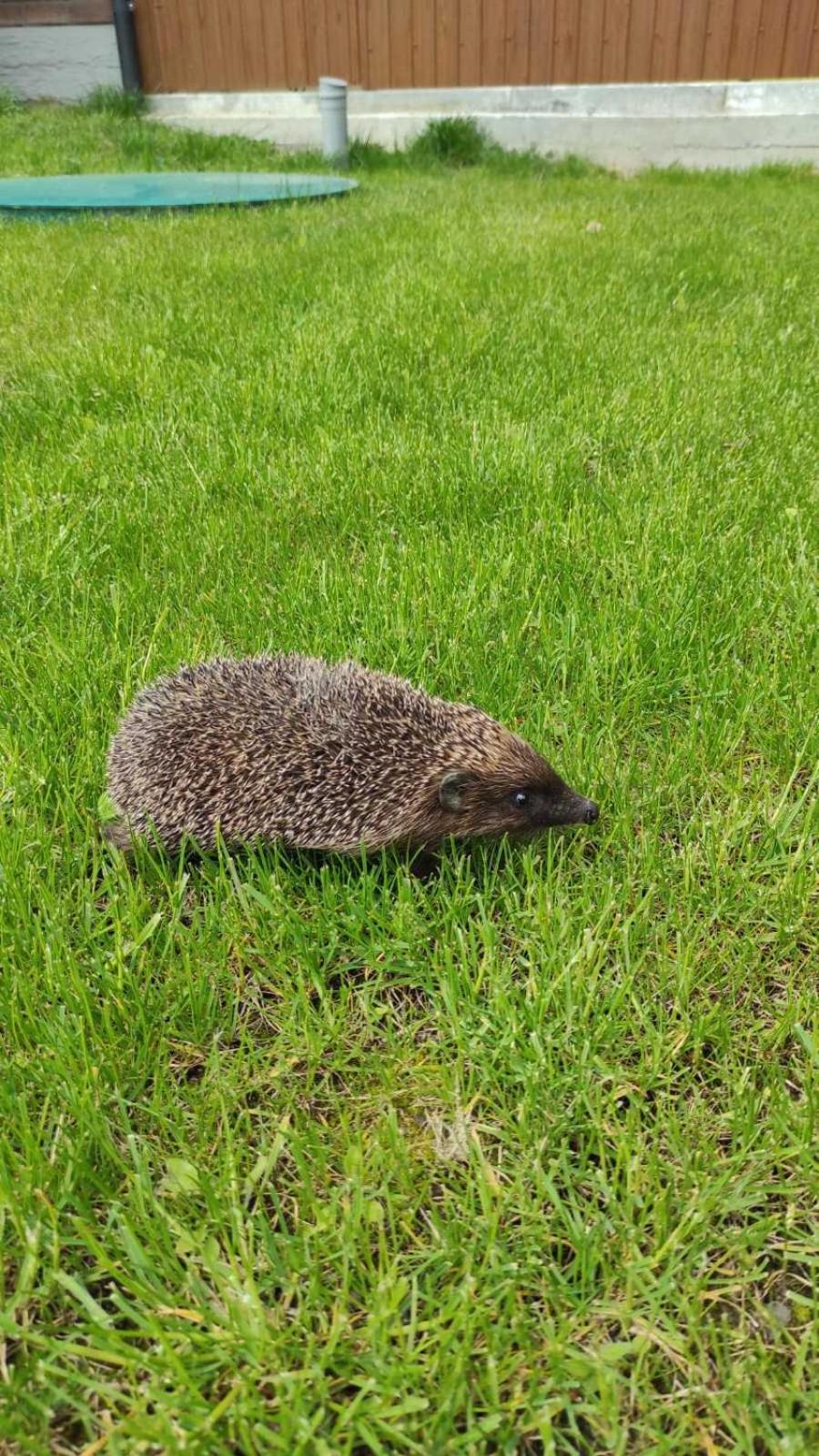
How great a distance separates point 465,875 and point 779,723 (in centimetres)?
119

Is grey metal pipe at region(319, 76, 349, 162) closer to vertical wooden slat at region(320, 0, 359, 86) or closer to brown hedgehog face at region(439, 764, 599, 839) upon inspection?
vertical wooden slat at region(320, 0, 359, 86)

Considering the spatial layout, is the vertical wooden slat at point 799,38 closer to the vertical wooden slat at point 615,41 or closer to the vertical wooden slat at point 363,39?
the vertical wooden slat at point 615,41

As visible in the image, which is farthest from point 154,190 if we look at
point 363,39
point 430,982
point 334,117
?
point 430,982

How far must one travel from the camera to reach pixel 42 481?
4.38 m

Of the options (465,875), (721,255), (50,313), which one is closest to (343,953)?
(465,875)

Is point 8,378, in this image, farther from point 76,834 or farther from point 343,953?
point 343,953

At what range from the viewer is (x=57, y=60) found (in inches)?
634

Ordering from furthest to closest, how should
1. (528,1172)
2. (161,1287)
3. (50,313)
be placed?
(50,313), (528,1172), (161,1287)

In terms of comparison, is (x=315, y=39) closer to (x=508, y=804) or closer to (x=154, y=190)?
(x=154, y=190)

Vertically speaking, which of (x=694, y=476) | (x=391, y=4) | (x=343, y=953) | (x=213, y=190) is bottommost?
(x=343, y=953)

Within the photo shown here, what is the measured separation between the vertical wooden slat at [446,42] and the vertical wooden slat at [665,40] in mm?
2980

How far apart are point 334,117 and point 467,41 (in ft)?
9.38

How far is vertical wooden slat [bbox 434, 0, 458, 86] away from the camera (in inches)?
551

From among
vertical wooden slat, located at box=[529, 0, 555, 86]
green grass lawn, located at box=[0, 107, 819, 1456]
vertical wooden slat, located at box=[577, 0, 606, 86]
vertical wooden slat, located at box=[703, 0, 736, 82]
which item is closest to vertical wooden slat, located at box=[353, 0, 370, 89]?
vertical wooden slat, located at box=[529, 0, 555, 86]
